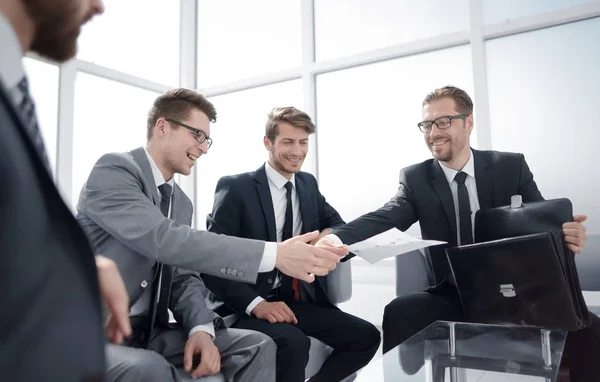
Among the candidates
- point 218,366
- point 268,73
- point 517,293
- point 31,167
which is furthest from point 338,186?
point 31,167

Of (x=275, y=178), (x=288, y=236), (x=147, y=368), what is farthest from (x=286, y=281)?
(x=147, y=368)

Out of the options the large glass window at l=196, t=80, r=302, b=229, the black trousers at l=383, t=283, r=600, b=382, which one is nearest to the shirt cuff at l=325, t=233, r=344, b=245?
the black trousers at l=383, t=283, r=600, b=382

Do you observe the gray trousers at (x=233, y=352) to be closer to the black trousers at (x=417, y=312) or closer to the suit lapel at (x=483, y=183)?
the black trousers at (x=417, y=312)

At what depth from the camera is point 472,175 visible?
2.52 meters

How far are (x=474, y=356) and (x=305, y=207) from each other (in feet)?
3.90

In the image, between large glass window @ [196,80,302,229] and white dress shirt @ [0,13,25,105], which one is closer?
white dress shirt @ [0,13,25,105]

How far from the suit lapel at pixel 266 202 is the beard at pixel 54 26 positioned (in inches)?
71.1

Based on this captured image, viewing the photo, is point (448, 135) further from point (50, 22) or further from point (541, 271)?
point (50, 22)

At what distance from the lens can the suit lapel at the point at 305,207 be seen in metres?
2.57

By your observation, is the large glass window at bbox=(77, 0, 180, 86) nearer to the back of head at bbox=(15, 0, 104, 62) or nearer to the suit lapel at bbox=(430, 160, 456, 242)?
the suit lapel at bbox=(430, 160, 456, 242)

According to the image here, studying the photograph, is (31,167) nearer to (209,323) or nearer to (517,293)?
(209,323)

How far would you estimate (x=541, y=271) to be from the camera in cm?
183

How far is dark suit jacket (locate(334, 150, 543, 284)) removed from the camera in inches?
95.7

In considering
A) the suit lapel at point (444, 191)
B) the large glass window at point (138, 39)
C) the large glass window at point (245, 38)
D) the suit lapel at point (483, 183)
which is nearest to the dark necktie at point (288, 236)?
the suit lapel at point (444, 191)
